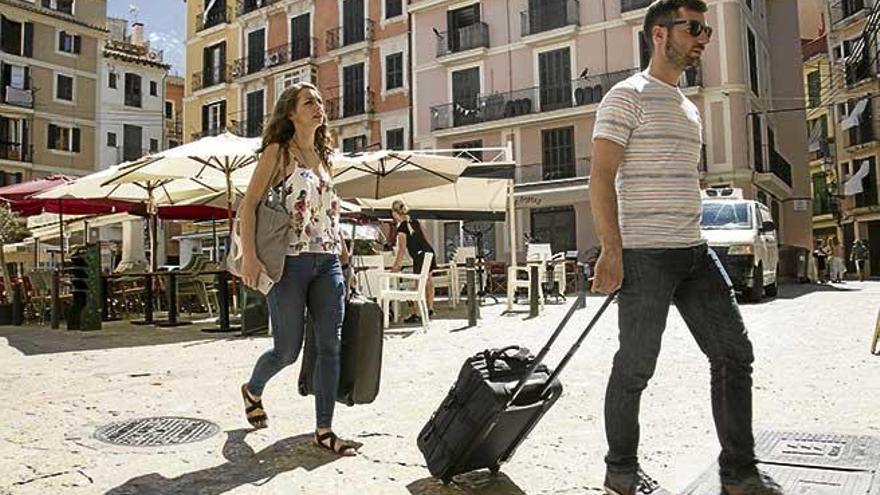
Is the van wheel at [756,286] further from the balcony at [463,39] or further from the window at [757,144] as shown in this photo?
the balcony at [463,39]

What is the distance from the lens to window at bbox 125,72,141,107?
4156cm

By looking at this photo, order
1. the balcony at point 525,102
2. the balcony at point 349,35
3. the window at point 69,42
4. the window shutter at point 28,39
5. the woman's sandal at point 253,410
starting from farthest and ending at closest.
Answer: the window at point 69,42
the window shutter at point 28,39
the balcony at point 349,35
the balcony at point 525,102
the woman's sandal at point 253,410

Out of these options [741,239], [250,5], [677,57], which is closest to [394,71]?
[250,5]

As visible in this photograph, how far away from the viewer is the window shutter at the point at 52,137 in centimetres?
3739

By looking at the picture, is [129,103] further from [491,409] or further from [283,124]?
[491,409]

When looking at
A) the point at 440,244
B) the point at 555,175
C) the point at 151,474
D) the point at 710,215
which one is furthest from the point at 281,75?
the point at 151,474

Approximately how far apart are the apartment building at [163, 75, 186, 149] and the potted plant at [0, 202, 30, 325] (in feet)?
105

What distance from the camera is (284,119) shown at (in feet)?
11.5

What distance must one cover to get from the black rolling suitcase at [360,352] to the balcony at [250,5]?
34.1 meters

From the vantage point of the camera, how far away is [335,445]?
3.33 metres

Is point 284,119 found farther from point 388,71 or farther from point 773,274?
point 388,71

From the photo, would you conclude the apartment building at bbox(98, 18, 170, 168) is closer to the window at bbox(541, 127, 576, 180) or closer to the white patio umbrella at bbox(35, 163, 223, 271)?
the window at bbox(541, 127, 576, 180)

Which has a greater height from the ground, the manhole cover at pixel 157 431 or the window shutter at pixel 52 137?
the window shutter at pixel 52 137

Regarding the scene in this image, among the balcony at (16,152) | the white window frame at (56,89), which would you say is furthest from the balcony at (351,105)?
the balcony at (16,152)
